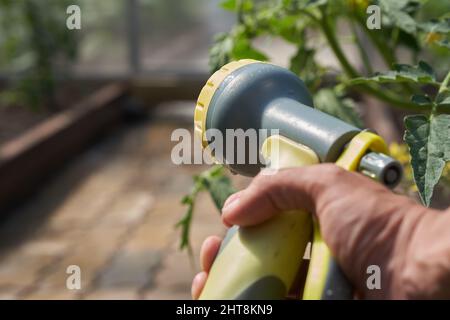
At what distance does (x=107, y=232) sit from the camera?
336 centimetres

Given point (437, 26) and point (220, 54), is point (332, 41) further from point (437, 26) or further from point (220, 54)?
point (437, 26)

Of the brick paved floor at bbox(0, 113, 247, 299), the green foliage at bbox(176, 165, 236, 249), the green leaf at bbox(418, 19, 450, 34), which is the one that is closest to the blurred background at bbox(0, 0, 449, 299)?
the brick paved floor at bbox(0, 113, 247, 299)

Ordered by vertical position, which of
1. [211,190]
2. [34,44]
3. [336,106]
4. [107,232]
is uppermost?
[336,106]

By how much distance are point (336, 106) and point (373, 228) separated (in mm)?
982

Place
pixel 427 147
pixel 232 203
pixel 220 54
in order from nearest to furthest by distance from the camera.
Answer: pixel 232 203 < pixel 427 147 < pixel 220 54

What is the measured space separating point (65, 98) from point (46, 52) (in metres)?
0.48

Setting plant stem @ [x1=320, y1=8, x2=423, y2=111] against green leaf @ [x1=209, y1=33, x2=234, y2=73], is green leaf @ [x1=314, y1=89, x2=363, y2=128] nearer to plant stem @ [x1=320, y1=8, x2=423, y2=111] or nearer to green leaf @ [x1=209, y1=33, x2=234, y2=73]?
plant stem @ [x1=320, y1=8, x2=423, y2=111]

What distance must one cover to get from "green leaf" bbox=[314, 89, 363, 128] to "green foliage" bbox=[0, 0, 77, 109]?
3.67 meters

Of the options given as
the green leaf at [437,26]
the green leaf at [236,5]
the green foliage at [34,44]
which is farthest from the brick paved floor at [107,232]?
the green leaf at [437,26]

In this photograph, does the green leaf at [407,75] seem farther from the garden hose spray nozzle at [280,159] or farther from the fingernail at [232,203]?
the fingernail at [232,203]

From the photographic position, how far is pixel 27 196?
151 inches

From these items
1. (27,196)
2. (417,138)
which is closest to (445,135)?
(417,138)

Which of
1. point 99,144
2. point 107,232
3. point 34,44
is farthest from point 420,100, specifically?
point 34,44

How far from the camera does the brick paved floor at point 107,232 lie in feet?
9.14
